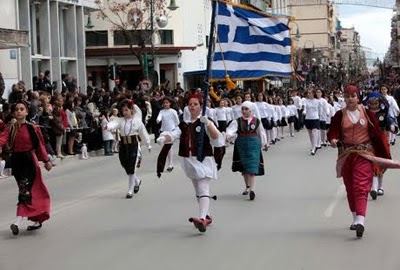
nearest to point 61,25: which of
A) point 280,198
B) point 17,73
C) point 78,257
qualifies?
point 17,73

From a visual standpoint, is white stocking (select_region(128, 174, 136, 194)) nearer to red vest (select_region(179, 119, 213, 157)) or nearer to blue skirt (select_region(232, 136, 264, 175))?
blue skirt (select_region(232, 136, 264, 175))

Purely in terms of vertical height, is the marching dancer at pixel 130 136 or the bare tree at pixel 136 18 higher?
the bare tree at pixel 136 18

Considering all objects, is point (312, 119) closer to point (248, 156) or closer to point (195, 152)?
point (248, 156)

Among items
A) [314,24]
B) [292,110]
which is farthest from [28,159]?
[314,24]

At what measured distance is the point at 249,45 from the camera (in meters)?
14.0

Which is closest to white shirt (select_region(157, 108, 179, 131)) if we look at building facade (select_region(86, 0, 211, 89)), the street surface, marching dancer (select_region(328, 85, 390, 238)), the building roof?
the street surface

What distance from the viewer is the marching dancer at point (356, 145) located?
10.5 m

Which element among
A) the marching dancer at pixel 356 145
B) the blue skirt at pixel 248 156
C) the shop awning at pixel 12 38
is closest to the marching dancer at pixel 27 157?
the marching dancer at pixel 356 145

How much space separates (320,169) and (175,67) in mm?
46890

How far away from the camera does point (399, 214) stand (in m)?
11.9

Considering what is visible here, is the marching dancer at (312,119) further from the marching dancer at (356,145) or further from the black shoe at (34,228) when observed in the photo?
the black shoe at (34,228)

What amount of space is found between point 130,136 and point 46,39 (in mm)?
25477

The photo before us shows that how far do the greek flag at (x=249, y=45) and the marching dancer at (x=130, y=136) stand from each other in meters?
2.41

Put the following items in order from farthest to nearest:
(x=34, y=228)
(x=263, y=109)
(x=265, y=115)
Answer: (x=265, y=115) → (x=263, y=109) → (x=34, y=228)
